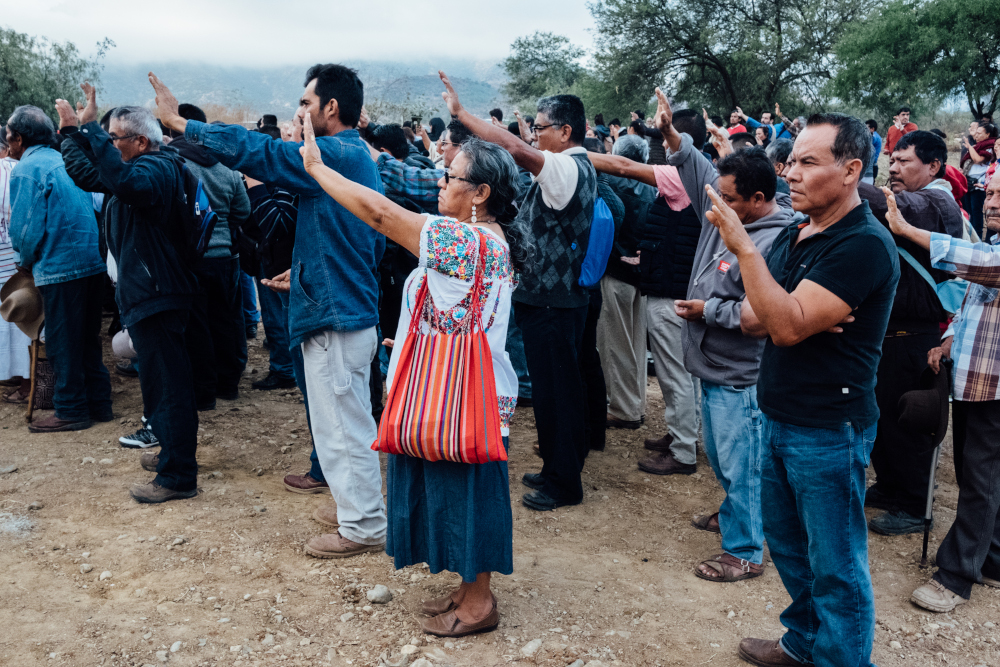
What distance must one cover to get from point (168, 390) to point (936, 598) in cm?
408

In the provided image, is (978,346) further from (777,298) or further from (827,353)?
(777,298)

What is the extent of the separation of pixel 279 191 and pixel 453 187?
6.11 feet

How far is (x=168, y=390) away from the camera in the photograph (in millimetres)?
4449

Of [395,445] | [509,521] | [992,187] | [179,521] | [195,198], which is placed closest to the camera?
[395,445]

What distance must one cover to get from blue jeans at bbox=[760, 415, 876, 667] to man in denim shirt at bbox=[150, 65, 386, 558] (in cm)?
197

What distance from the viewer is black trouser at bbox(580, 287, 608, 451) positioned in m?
5.18

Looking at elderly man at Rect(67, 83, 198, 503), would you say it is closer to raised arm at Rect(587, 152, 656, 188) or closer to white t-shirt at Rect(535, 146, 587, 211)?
white t-shirt at Rect(535, 146, 587, 211)

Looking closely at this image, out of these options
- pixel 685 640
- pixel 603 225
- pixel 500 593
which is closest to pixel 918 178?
pixel 603 225

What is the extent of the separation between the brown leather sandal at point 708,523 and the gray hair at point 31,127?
5.05 metres

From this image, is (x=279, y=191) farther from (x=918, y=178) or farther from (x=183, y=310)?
(x=918, y=178)

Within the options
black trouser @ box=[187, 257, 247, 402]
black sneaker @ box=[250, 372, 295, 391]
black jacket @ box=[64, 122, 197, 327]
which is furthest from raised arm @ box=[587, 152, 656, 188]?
black sneaker @ box=[250, 372, 295, 391]

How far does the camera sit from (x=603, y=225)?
475cm

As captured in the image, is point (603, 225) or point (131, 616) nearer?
point (131, 616)

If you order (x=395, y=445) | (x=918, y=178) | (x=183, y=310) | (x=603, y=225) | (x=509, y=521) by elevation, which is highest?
(x=918, y=178)
